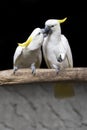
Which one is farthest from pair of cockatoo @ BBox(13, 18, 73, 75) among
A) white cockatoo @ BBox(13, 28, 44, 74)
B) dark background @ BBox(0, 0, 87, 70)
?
dark background @ BBox(0, 0, 87, 70)

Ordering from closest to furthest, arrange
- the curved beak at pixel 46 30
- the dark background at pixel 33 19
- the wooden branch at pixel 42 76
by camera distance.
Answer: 1. the wooden branch at pixel 42 76
2. the curved beak at pixel 46 30
3. the dark background at pixel 33 19

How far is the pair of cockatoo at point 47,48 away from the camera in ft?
8.14

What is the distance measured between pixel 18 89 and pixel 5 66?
1.35 metres

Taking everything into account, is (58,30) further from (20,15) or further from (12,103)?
(20,15)

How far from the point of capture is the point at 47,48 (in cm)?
257

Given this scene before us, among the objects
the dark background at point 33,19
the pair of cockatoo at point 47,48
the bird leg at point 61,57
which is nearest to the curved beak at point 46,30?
the pair of cockatoo at point 47,48

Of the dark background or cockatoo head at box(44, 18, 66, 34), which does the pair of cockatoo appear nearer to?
cockatoo head at box(44, 18, 66, 34)

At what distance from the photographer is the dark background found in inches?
142

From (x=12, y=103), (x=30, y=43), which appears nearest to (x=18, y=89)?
(x=12, y=103)

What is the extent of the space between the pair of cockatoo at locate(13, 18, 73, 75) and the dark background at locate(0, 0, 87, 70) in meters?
1.03

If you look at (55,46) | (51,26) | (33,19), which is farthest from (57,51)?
(33,19)

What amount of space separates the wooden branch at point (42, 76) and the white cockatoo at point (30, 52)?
1.1 inches

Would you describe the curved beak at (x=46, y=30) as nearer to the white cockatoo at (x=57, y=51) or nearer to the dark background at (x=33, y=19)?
the white cockatoo at (x=57, y=51)

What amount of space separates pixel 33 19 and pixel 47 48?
111 cm
